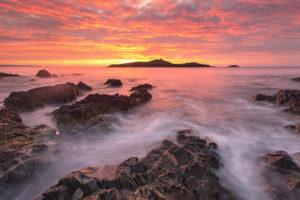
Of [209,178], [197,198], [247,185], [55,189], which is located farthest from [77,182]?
[247,185]

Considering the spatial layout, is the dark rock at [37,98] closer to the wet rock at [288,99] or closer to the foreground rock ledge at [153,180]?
the foreground rock ledge at [153,180]

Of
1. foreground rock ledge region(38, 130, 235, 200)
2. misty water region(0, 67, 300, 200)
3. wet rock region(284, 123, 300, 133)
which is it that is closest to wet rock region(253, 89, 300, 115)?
misty water region(0, 67, 300, 200)

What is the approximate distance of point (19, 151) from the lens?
350 cm

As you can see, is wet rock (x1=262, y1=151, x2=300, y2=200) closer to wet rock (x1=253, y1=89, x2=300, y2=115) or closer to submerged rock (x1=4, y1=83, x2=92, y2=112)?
wet rock (x1=253, y1=89, x2=300, y2=115)

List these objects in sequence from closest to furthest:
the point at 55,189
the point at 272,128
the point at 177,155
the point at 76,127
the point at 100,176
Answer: the point at 55,189 → the point at 100,176 → the point at 177,155 → the point at 76,127 → the point at 272,128

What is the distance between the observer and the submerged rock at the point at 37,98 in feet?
25.2

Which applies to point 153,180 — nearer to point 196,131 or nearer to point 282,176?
point 282,176

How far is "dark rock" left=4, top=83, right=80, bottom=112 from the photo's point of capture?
303 inches

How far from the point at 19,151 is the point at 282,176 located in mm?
6001

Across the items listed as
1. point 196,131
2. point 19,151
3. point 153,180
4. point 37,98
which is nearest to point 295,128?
point 196,131

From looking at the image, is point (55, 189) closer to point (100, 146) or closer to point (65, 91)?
point (100, 146)

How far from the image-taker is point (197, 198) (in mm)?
2568

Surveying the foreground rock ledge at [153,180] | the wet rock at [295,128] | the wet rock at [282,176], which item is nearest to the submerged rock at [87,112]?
the foreground rock ledge at [153,180]

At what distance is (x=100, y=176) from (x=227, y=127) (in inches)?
216
